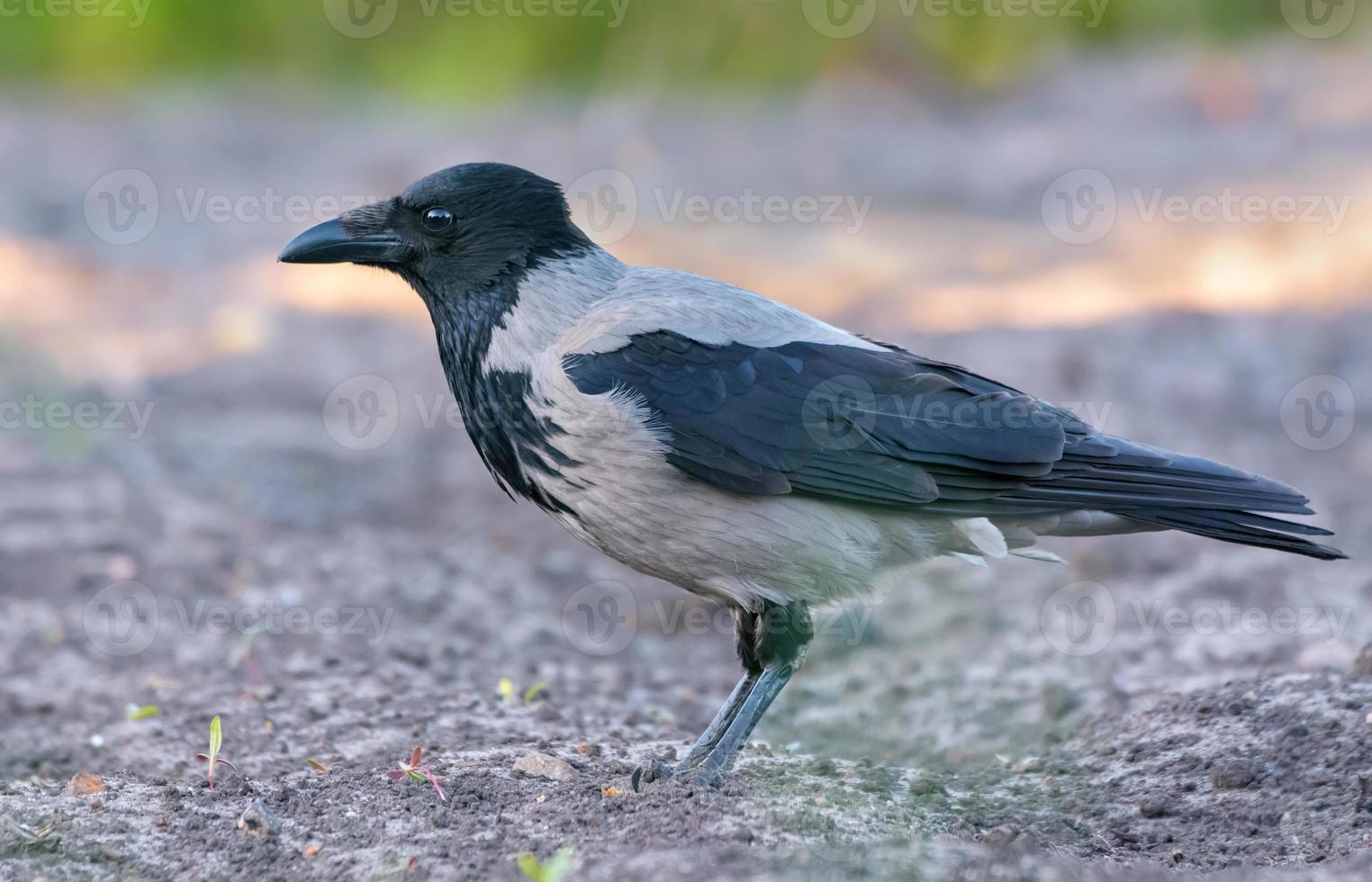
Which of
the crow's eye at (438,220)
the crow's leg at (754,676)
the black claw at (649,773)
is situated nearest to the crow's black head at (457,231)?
the crow's eye at (438,220)

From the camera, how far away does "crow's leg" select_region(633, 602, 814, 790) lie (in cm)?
415

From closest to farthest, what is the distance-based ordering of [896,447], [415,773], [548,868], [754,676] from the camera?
[548,868], [415,773], [896,447], [754,676]

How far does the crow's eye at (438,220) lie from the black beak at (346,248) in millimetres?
112

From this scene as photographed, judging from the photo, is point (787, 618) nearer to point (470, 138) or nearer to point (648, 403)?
point (648, 403)

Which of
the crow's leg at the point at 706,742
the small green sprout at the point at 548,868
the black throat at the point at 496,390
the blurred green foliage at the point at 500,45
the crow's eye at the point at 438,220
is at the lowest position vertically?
the small green sprout at the point at 548,868

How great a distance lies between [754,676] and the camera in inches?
175

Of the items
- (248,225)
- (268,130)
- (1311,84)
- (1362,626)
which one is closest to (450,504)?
(1362,626)

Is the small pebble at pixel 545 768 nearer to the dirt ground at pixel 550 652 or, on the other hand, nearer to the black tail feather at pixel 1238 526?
the dirt ground at pixel 550 652

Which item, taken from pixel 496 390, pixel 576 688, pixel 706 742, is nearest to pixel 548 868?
pixel 706 742

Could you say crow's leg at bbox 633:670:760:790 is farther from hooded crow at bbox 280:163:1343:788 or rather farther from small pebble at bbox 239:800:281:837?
small pebble at bbox 239:800:281:837

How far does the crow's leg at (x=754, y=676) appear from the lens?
415 cm

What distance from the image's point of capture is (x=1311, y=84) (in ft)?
49.8

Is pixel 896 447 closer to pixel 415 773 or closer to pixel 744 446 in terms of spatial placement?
pixel 744 446

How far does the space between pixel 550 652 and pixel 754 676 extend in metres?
1.63
